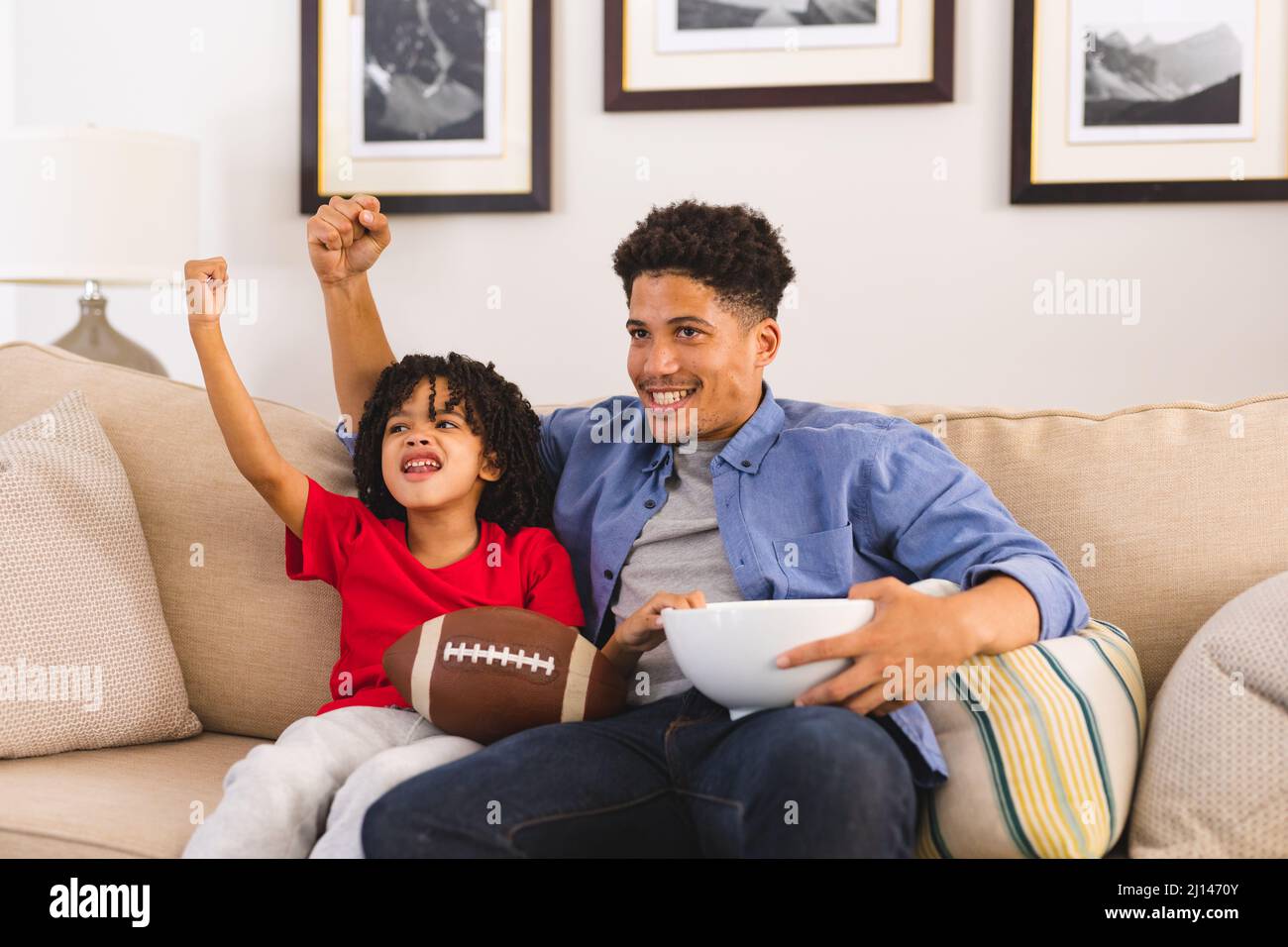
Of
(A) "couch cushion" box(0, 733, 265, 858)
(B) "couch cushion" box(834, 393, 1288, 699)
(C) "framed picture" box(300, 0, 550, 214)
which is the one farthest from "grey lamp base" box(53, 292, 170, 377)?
(B) "couch cushion" box(834, 393, 1288, 699)

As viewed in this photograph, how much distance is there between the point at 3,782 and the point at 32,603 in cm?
22

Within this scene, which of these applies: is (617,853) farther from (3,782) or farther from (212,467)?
(212,467)

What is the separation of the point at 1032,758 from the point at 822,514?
0.42 m

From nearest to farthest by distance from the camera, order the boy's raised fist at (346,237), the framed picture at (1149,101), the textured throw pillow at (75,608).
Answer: the textured throw pillow at (75,608) < the boy's raised fist at (346,237) < the framed picture at (1149,101)

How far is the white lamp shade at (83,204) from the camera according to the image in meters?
2.03

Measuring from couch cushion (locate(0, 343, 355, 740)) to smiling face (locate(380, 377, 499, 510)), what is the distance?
15 centimetres

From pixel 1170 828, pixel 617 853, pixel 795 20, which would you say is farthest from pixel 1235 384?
pixel 617 853

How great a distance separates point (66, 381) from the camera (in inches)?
66.9

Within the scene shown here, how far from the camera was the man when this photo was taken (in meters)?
1.08

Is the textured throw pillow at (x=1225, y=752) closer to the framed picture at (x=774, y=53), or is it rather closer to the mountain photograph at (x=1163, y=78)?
the mountain photograph at (x=1163, y=78)

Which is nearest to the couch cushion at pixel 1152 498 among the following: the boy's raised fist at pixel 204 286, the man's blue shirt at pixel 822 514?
the man's blue shirt at pixel 822 514

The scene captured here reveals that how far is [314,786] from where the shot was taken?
1.21 metres

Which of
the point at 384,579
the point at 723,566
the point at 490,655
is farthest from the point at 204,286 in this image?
the point at 723,566

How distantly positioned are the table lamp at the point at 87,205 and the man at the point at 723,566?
536 mm
